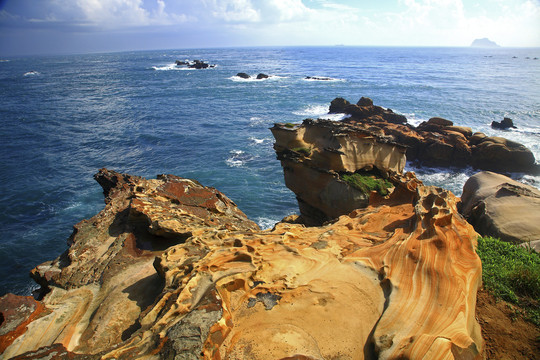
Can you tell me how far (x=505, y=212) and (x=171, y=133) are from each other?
100ft

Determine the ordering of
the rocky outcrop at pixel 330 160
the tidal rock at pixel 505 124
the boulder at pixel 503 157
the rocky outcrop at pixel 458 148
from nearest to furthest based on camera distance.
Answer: the rocky outcrop at pixel 330 160 → the boulder at pixel 503 157 → the rocky outcrop at pixel 458 148 → the tidal rock at pixel 505 124

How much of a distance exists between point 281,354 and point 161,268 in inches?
129

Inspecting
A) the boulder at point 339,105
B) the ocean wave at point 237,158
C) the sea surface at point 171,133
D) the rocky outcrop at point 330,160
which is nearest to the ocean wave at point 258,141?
the sea surface at point 171,133

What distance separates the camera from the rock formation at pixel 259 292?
15.1 ft

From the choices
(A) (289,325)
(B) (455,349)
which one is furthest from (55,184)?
(B) (455,349)

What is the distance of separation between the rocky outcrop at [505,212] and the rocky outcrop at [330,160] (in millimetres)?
3730

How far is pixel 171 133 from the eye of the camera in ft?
114

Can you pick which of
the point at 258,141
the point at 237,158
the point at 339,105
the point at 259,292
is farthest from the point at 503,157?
the point at 259,292

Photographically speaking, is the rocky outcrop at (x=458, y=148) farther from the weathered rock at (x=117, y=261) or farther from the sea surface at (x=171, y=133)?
A: the weathered rock at (x=117, y=261)

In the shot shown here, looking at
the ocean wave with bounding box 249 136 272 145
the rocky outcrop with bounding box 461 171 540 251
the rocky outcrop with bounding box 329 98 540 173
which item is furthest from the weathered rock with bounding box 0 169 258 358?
the ocean wave with bounding box 249 136 272 145

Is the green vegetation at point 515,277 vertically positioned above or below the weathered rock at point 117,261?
above

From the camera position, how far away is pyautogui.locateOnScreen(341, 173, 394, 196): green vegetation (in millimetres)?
13398

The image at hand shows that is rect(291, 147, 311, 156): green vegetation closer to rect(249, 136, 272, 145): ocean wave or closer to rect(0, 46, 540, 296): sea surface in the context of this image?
rect(0, 46, 540, 296): sea surface

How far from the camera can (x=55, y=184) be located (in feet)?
76.8
